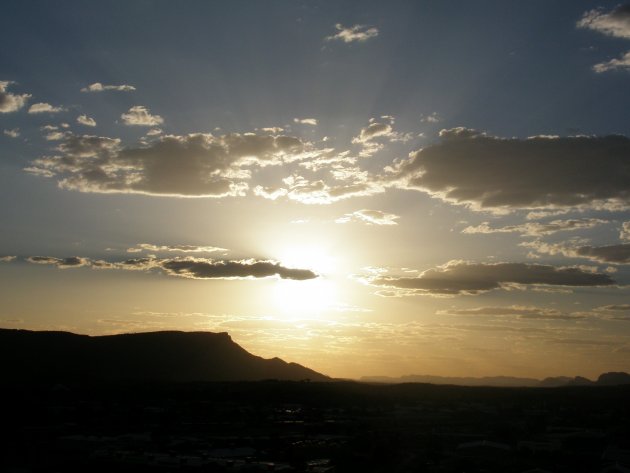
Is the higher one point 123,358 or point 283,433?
point 123,358

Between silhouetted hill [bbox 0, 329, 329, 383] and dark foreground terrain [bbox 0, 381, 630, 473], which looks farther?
silhouetted hill [bbox 0, 329, 329, 383]

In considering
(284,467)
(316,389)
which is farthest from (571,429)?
(316,389)

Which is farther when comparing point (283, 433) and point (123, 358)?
point (123, 358)

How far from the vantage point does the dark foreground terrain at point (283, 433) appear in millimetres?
47156

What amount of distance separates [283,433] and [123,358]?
94.0 m

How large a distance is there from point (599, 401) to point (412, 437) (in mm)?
73364

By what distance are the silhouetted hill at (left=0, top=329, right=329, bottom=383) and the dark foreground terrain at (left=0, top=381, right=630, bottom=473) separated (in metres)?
18.1

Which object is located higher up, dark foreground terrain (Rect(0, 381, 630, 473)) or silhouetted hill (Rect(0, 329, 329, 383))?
silhouetted hill (Rect(0, 329, 329, 383))

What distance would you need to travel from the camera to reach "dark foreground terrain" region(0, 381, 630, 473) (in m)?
47.2

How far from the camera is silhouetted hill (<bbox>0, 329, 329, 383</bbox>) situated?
12262cm

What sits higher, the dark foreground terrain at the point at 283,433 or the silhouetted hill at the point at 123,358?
the silhouetted hill at the point at 123,358

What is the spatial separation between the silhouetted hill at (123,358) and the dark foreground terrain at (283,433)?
1808 cm

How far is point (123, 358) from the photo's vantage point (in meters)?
151

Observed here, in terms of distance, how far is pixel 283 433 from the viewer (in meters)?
67.6
